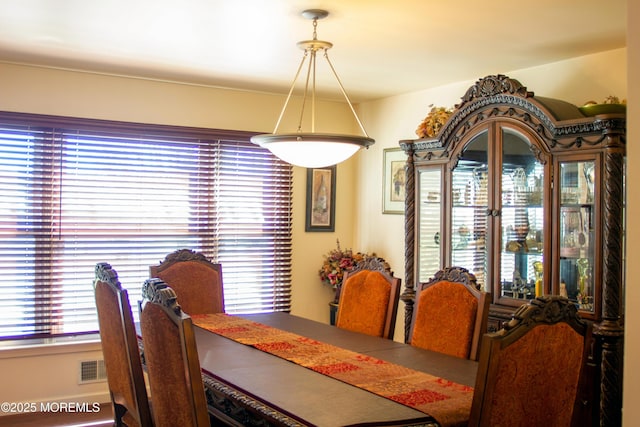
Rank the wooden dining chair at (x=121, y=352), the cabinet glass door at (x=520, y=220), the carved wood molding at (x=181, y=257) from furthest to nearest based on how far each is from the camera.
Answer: the carved wood molding at (x=181, y=257) < the cabinet glass door at (x=520, y=220) < the wooden dining chair at (x=121, y=352)

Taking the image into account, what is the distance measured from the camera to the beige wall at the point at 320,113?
14.1 feet

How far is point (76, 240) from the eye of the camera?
4.86m

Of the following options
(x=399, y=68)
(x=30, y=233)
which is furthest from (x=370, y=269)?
(x=30, y=233)

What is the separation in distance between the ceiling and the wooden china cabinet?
37cm

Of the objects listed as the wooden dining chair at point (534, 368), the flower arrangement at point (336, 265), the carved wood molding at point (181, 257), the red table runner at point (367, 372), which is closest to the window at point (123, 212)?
the flower arrangement at point (336, 265)

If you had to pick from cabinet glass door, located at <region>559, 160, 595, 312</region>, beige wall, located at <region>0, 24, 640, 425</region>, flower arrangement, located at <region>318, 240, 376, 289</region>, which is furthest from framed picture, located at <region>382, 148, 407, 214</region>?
cabinet glass door, located at <region>559, 160, 595, 312</region>

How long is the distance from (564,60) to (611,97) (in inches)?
22.5

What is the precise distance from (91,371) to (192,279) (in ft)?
3.94

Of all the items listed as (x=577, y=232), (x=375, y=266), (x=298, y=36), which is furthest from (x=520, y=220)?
(x=298, y=36)

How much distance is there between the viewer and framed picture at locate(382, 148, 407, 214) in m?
5.53

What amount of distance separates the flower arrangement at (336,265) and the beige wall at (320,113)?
9 cm

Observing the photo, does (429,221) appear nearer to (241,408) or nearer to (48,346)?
(241,408)

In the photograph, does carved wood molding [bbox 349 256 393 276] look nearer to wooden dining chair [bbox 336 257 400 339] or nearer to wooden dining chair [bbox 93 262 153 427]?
wooden dining chair [bbox 336 257 400 339]

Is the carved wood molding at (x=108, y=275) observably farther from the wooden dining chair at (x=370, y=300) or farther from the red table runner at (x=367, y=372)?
the wooden dining chair at (x=370, y=300)
